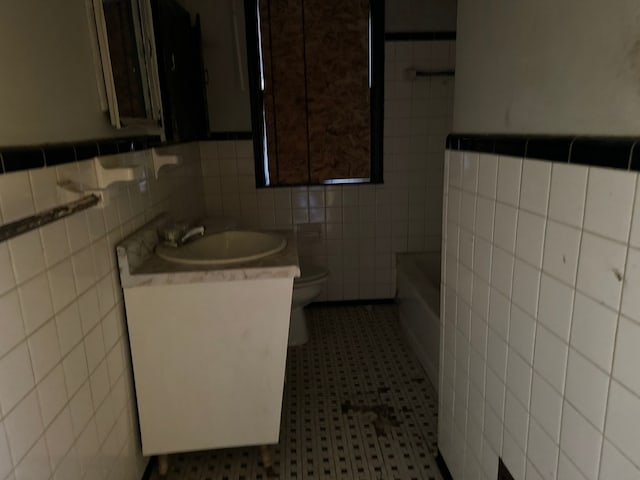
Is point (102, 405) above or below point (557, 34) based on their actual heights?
below

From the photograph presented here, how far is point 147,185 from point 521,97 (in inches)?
54.1

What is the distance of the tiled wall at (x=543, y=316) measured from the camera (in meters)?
0.80

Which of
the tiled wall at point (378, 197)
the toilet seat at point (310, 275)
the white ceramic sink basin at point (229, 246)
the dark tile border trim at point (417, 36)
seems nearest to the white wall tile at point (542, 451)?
the white ceramic sink basin at point (229, 246)

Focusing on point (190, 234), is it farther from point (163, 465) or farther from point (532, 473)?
point (532, 473)

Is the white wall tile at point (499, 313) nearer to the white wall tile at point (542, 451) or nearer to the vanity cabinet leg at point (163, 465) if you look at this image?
the white wall tile at point (542, 451)

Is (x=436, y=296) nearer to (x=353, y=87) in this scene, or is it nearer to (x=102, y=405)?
(x=353, y=87)

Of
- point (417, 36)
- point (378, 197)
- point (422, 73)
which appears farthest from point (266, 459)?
point (417, 36)

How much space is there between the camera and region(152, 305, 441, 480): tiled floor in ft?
5.90

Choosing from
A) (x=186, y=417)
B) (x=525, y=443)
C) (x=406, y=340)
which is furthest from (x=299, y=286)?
(x=525, y=443)

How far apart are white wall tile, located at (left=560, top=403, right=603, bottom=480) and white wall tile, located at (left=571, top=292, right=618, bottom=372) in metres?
0.14

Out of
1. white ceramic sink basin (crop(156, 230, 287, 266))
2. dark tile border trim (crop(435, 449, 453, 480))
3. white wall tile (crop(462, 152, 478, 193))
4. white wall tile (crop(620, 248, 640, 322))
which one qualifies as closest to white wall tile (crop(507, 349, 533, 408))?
white wall tile (crop(620, 248, 640, 322))

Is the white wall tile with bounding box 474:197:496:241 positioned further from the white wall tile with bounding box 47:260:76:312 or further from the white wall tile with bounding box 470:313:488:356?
the white wall tile with bounding box 47:260:76:312

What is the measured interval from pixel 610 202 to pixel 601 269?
0.12 m

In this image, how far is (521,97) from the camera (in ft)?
3.61
